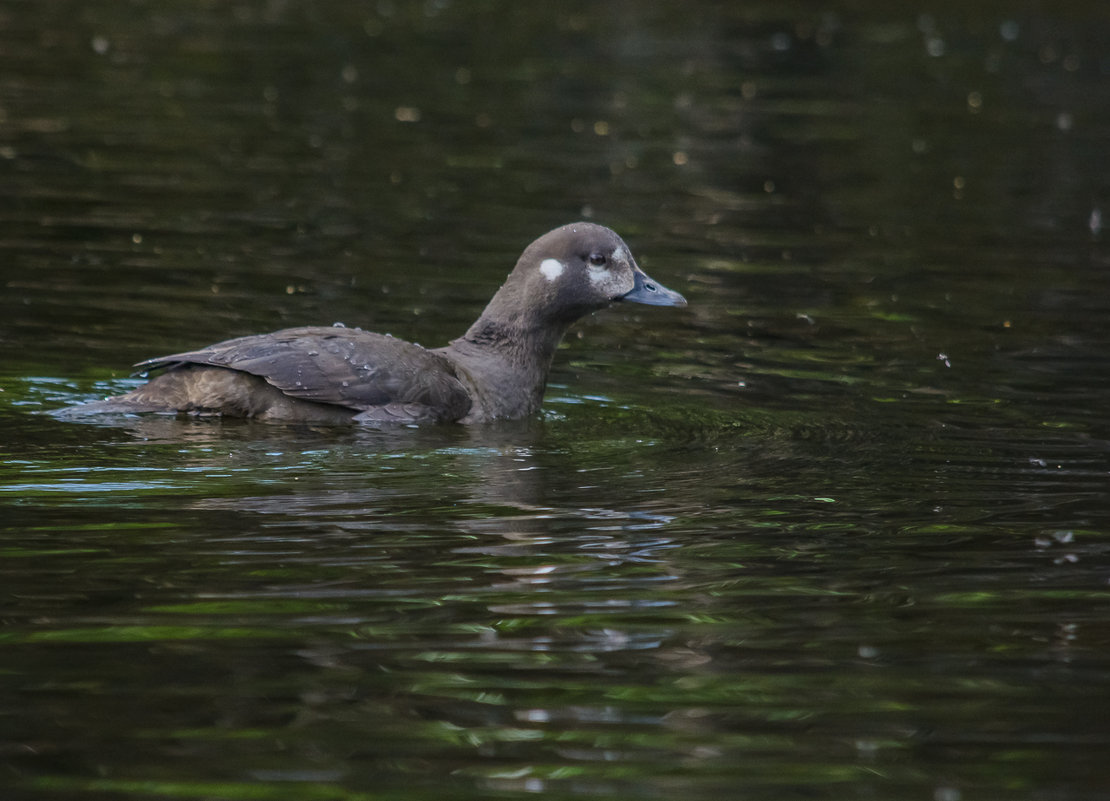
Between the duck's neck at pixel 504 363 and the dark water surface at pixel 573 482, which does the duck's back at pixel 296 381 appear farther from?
the duck's neck at pixel 504 363

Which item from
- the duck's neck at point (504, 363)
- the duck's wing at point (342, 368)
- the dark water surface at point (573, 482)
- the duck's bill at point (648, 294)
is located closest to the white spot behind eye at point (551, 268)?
the duck's neck at point (504, 363)

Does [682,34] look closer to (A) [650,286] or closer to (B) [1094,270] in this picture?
(B) [1094,270]

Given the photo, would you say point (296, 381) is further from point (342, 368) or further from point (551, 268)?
point (551, 268)

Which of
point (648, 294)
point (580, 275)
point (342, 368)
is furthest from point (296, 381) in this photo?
point (648, 294)

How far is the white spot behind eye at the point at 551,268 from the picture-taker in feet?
34.1

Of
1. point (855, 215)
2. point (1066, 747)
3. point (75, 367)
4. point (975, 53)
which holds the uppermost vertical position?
point (975, 53)

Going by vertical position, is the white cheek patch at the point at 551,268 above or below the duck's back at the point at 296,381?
above

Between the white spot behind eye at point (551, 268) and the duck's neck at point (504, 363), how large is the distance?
29cm

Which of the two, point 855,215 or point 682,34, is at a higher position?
point 682,34

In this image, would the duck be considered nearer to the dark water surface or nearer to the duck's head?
the duck's head

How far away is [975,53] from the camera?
2948 cm

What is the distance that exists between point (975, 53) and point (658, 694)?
25619mm

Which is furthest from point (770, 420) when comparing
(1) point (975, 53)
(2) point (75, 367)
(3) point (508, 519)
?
(1) point (975, 53)

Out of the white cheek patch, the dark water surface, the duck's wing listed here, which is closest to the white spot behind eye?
the white cheek patch
